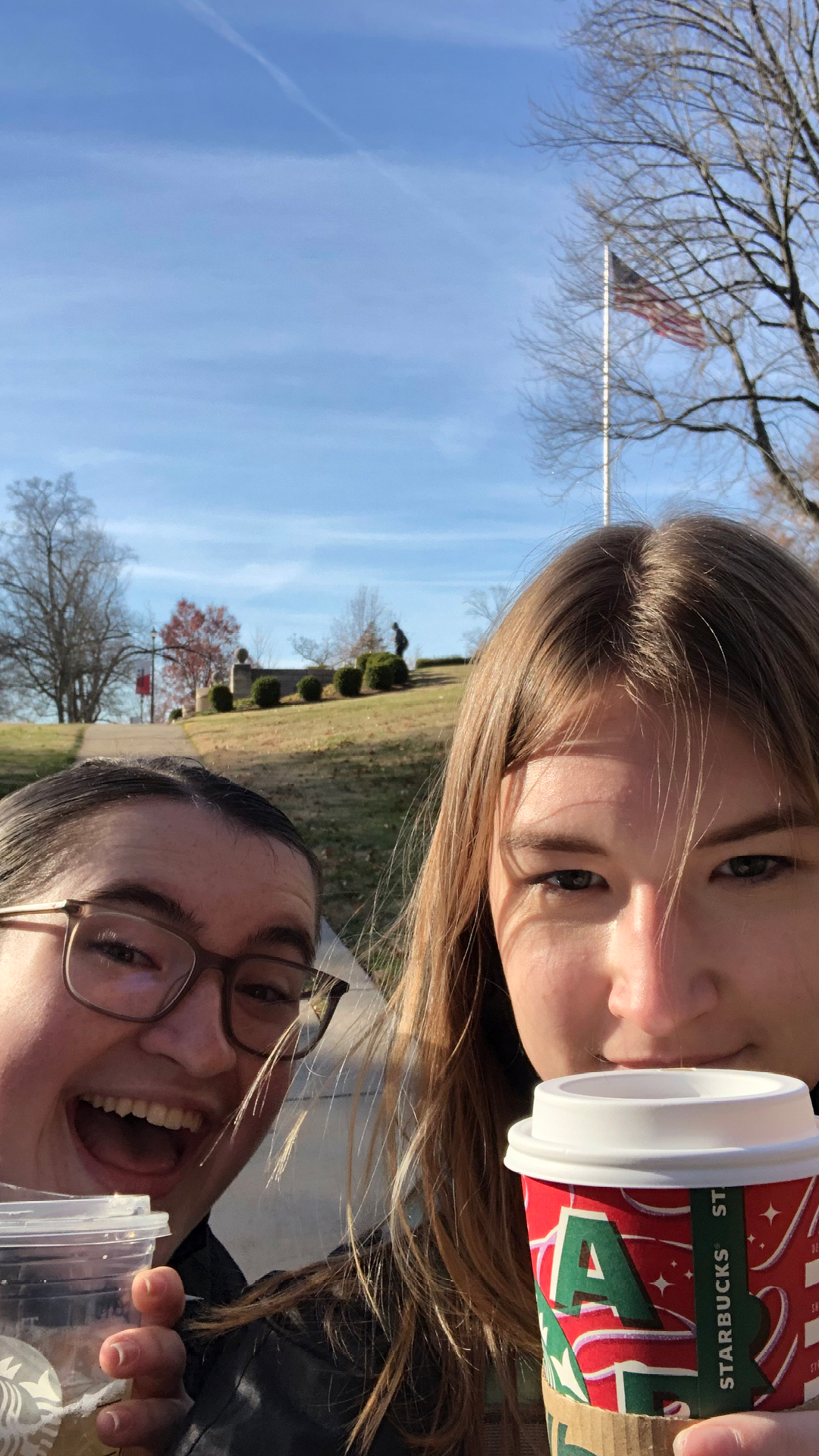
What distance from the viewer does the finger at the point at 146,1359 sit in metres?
1.25

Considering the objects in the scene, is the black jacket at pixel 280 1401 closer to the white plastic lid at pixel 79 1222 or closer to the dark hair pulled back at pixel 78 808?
the white plastic lid at pixel 79 1222

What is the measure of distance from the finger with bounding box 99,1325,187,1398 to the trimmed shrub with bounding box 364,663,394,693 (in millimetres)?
37002

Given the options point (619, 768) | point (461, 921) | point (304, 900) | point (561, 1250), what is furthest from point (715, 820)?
point (304, 900)

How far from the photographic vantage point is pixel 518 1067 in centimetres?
182

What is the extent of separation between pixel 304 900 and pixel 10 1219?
3.97ft

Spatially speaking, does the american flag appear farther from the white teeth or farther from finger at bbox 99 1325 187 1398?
finger at bbox 99 1325 187 1398

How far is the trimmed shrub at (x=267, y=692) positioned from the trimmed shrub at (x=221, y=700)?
2805 mm

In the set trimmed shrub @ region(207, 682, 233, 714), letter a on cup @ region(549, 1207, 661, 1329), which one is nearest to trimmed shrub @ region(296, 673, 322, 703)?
trimmed shrub @ region(207, 682, 233, 714)

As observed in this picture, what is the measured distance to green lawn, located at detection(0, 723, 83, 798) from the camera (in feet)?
53.8

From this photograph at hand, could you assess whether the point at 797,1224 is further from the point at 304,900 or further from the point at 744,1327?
the point at 304,900

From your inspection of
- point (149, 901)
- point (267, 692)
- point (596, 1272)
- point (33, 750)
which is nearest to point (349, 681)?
point (267, 692)

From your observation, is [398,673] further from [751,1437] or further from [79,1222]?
[751,1437]

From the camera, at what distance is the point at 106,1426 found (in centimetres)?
125

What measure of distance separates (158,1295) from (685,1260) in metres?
0.71
